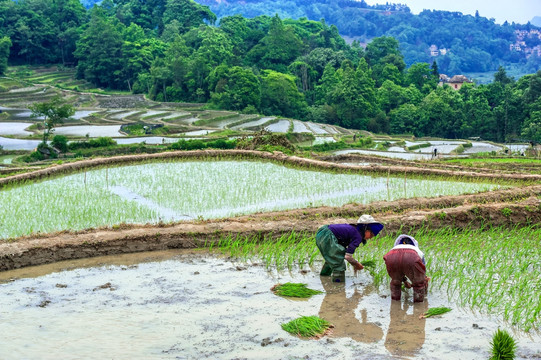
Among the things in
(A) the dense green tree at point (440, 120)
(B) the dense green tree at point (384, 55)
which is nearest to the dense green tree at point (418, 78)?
(B) the dense green tree at point (384, 55)

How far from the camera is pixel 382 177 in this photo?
40.3 ft

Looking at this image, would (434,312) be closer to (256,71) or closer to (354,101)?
(354,101)

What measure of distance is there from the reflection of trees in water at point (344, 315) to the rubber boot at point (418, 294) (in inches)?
19.3

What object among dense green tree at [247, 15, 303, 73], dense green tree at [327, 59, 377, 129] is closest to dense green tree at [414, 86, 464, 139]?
dense green tree at [327, 59, 377, 129]

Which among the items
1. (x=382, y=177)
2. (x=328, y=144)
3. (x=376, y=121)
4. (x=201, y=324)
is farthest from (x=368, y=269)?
(x=376, y=121)

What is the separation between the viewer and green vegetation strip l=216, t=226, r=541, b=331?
517cm

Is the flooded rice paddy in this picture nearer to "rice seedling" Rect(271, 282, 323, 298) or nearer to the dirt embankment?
the dirt embankment

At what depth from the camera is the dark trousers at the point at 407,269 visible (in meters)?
5.08

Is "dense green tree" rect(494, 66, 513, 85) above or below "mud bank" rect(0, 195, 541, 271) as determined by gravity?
above

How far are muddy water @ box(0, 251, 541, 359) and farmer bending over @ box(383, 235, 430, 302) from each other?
0.13 meters

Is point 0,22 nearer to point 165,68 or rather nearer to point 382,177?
point 165,68

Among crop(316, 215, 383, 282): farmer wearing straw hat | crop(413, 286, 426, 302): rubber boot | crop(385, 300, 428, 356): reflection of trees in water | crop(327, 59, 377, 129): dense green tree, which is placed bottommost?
crop(385, 300, 428, 356): reflection of trees in water

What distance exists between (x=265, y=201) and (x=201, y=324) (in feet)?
16.7

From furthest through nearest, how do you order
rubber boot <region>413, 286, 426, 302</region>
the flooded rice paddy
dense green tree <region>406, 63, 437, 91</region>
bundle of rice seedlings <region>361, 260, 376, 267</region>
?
dense green tree <region>406, 63, 437, 91</region>
the flooded rice paddy
bundle of rice seedlings <region>361, 260, 376, 267</region>
rubber boot <region>413, 286, 426, 302</region>
